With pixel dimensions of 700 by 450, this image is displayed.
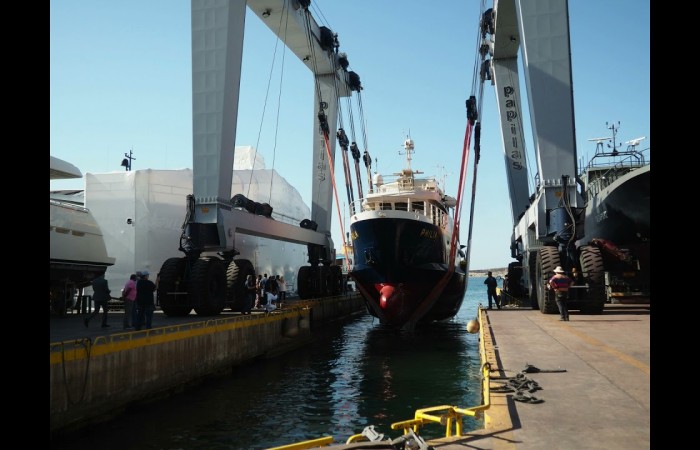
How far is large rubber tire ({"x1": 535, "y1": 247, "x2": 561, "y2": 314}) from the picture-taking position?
17.5m

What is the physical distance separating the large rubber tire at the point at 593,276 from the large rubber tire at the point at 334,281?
18058 mm

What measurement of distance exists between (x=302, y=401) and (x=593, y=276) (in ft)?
32.7

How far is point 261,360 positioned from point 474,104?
13.2m

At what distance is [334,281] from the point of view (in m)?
34.2

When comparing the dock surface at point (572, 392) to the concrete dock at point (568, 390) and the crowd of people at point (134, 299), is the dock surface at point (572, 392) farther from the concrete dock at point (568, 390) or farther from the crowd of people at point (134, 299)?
the crowd of people at point (134, 299)

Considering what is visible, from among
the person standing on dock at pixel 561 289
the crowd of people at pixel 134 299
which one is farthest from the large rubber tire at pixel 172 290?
the person standing on dock at pixel 561 289

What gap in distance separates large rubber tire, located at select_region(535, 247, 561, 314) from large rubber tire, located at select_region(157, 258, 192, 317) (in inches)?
453

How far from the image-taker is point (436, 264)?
2342 cm

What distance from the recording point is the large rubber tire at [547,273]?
17.5 metres

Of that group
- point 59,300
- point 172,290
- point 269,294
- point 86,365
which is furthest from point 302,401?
point 59,300

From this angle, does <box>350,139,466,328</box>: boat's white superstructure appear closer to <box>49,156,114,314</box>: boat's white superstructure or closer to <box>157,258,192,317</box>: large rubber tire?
<box>157,258,192,317</box>: large rubber tire
